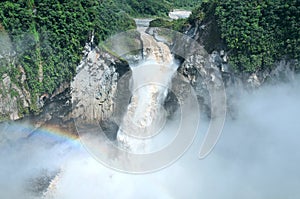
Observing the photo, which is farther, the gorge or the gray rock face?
the gray rock face

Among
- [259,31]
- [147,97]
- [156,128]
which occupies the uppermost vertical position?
[259,31]

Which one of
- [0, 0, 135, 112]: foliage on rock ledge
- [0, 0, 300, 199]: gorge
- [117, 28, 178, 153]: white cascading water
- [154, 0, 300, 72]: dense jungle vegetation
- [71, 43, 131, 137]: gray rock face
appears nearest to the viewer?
[0, 0, 135, 112]: foliage on rock ledge

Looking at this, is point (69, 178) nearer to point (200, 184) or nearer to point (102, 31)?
point (200, 184)

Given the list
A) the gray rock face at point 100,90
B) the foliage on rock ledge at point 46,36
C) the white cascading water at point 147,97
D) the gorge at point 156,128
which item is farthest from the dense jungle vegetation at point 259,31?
the foliage on rock ledge at point 46,36

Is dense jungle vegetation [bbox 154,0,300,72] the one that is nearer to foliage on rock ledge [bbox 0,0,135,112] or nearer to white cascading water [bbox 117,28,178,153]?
white cascading water [bbox 117,28,178,153]

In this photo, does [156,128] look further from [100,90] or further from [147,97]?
[100,90]

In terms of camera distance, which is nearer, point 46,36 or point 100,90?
point 46,36

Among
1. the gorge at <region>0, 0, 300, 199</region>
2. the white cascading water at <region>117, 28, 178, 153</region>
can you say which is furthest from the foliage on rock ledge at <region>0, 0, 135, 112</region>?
the white cascading water at <region>117, 28, 178, 153</region>

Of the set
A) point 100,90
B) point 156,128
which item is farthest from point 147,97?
point 100,90
